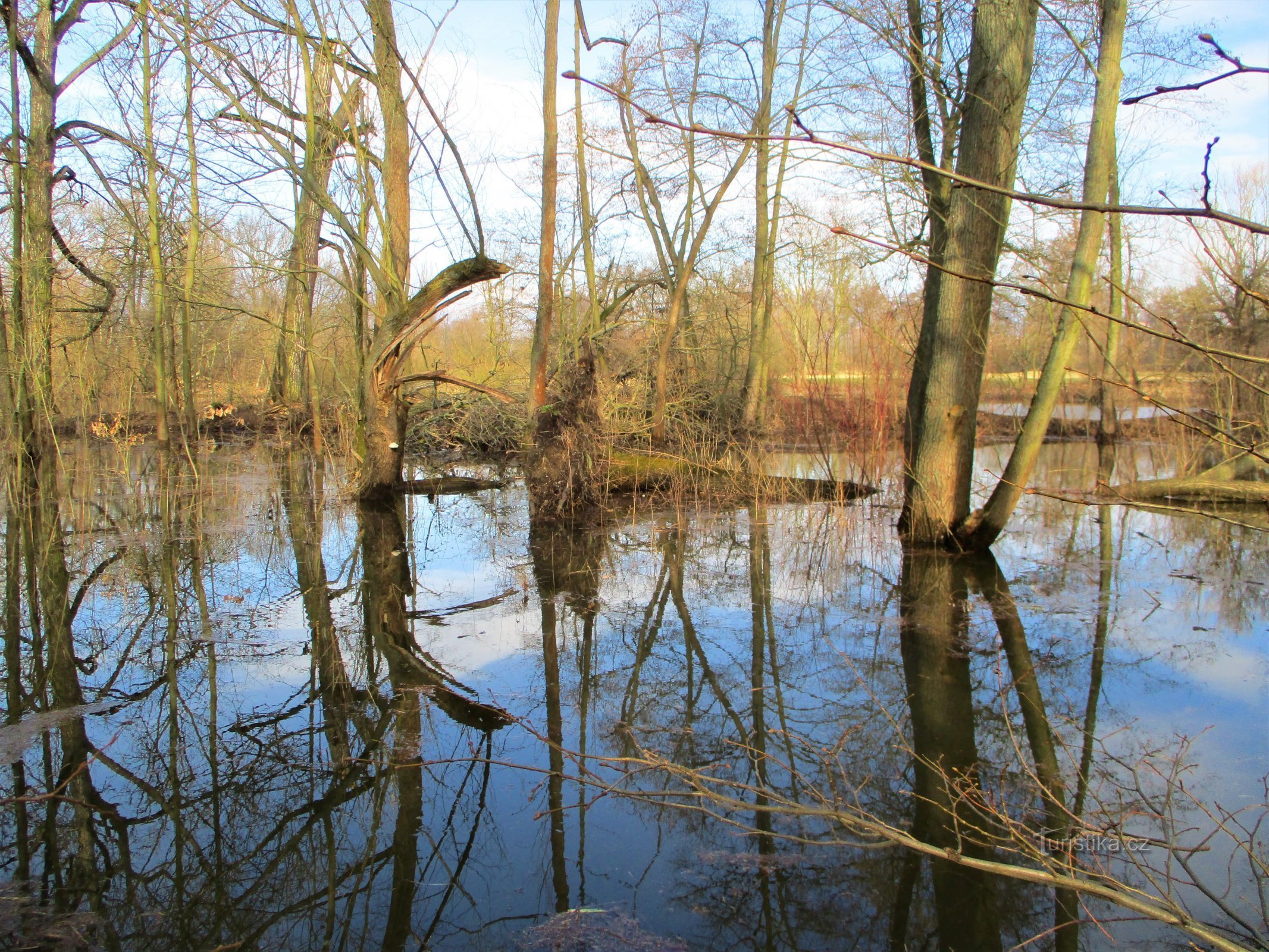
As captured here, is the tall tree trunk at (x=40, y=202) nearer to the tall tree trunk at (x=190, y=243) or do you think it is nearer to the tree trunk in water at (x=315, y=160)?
the tall tree trunk at (x=190, y=243)

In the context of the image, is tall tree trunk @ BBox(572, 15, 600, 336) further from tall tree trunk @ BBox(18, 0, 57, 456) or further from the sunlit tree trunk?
tall tree trunk @ BBox(18, 0, 57, 456)

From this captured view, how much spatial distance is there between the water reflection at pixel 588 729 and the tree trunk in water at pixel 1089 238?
116cm

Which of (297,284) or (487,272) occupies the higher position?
(297,284)

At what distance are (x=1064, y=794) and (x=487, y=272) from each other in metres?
8.41

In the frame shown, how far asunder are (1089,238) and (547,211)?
8.07m

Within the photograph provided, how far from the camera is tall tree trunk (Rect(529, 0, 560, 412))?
12.2 m

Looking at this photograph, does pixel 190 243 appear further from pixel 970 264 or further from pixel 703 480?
pixel 970 264

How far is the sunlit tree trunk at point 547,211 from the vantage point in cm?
1216

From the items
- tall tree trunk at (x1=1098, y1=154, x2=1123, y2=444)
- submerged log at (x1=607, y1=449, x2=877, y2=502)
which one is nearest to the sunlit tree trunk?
submerged log at (x1=607, y1=449, x2=877, y2=502)

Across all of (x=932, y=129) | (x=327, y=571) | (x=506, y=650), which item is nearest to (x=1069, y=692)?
(x=506, y=650)

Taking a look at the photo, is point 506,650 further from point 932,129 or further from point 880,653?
point 932,129

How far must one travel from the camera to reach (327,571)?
7258 mm

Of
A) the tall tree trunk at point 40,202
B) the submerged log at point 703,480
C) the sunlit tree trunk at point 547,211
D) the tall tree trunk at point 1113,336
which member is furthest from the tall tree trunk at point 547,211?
the tall tree trunk at point 1113,336

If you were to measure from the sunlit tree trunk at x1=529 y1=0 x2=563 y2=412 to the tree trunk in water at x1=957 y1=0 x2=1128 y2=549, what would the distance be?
6888 mm
